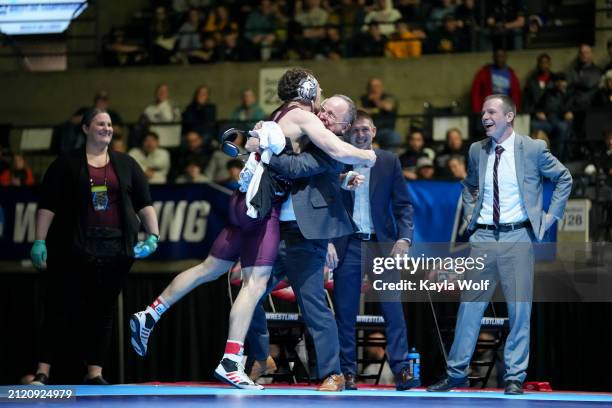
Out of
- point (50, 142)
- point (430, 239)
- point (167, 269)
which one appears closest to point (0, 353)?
point (167, 269)

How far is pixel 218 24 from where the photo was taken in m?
18.0

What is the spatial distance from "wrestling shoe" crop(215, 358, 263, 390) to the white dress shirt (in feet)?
6.14

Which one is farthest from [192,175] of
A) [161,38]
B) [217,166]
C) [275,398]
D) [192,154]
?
[275,398]

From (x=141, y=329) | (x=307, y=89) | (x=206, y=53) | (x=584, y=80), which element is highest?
(x=206, y=53)

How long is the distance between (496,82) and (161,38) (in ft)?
17.7

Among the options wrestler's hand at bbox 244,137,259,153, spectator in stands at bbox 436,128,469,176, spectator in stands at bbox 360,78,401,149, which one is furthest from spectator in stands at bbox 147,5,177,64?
wrestler's hand at bbox 244,137,259,153

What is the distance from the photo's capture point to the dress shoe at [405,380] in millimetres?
8070

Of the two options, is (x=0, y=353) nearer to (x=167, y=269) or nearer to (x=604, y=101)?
(x=167, y=269)

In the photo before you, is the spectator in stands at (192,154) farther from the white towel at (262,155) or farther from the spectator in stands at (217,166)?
the white towel at (262,155)

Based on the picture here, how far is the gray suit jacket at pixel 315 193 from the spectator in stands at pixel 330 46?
949 centimetres

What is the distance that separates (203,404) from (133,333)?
1.27 meters

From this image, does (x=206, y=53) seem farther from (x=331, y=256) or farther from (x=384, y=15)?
(x=331, y=256)

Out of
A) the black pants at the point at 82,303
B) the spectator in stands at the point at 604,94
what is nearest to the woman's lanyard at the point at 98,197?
the black pants at the point at 82,303

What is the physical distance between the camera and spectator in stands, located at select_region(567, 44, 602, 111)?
14.7 m
